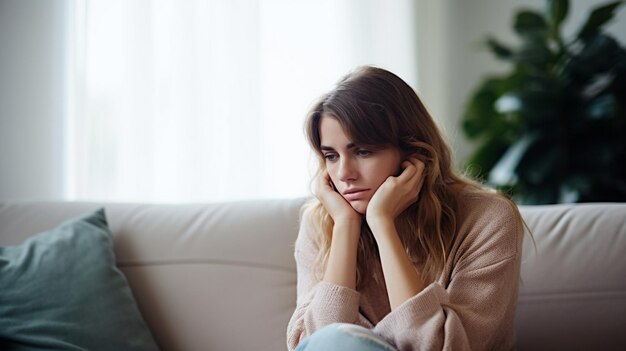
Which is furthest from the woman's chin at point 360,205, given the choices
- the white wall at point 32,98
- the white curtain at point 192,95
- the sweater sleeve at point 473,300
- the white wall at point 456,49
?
the white wall at point 456,49

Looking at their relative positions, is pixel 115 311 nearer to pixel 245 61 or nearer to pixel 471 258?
pixel 471 258

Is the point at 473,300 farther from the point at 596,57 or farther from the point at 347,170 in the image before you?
the point at 596,57

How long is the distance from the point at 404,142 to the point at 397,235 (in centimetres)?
21

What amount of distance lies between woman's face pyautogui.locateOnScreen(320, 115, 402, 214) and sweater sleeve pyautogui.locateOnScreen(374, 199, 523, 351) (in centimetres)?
21

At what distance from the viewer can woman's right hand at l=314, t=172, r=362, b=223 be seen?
149 cm

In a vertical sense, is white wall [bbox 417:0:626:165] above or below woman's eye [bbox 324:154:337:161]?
above

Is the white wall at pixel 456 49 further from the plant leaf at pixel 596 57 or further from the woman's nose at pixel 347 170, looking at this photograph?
the woman's nose at pixel 347 170

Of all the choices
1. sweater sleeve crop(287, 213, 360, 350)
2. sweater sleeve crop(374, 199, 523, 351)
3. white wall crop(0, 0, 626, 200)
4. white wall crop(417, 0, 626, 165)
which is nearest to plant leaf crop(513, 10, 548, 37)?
white wall crop(417, 0, 626, 165)

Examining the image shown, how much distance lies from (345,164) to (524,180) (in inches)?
80.9

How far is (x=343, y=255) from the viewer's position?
1434mm

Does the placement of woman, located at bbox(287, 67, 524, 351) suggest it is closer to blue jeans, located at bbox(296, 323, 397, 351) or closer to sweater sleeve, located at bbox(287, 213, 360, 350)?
sweater sleeve, located at bbox(287, 213, 360, 350)

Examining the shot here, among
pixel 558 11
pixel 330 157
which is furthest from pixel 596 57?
pixel 330 157

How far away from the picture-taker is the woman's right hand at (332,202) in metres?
1.49

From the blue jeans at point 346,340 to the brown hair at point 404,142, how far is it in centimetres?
35
